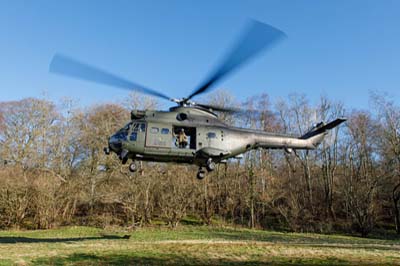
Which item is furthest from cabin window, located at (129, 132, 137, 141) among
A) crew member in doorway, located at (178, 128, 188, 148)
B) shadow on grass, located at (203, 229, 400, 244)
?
shadow on grass, located at (203, 229, 400, 244)

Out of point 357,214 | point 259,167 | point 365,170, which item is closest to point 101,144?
point 259,167

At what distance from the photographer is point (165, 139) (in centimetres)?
1085

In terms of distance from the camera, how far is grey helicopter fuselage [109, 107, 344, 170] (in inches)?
424

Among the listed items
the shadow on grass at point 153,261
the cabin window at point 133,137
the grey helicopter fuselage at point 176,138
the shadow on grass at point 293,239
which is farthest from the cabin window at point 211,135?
the shadow on grass at point 293,239

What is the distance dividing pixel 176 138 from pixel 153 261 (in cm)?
422

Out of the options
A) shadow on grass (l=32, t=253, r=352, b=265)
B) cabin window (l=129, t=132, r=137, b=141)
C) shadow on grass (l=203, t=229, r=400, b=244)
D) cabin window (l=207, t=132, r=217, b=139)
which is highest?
cabin window (l=207, t=132, r=217, b=139)

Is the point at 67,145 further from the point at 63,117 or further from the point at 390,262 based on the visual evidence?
the point at 390,262

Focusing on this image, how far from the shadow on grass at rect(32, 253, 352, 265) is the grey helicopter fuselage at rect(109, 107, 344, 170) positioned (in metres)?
3.39

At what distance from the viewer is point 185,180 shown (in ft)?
94.0

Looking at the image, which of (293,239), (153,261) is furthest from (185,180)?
(153,261)

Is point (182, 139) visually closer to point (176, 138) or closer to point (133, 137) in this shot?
point (176, 138)

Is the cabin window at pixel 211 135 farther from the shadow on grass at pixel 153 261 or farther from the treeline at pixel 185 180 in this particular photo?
the treeline at pixel 185 180

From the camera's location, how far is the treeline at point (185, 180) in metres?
27.6

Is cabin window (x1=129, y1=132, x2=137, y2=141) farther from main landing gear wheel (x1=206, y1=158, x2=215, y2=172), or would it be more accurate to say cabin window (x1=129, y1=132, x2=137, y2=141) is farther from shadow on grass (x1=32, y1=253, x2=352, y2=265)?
shadow on grass (x1=32, y1=253, x2=352, y2=265)
